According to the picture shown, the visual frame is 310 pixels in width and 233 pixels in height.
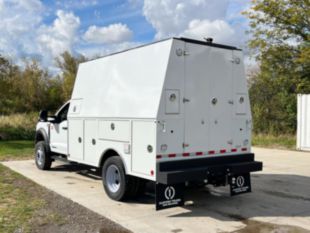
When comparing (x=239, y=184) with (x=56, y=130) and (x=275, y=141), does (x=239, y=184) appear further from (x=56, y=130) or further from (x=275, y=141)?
(x=275, y=141)

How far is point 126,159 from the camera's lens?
6.31 metres

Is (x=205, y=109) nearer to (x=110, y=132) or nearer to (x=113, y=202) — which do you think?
(x=110, y=132)

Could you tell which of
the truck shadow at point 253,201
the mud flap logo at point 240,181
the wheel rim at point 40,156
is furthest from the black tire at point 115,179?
the wheel rim at point 40,156

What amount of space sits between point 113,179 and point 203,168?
1.91m

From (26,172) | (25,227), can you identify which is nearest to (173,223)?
(25,227)

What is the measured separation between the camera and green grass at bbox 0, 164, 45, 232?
5.46 meters

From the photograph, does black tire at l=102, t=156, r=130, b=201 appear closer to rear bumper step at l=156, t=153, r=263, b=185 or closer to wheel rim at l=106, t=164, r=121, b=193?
wheel rim at l=106, t=164, r=121, b=193

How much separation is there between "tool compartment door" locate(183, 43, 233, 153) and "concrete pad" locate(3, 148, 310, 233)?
3.81ft

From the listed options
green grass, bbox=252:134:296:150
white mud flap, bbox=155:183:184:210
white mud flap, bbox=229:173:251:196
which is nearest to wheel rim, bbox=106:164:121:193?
white mud flap, bbox=155:183:184:210

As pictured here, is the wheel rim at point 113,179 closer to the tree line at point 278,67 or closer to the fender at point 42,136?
the fender at point 42,136

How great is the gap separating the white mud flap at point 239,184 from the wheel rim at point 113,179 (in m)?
2.13

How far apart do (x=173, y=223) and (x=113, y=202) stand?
5.16 feet

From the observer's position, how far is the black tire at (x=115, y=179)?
21.2ft

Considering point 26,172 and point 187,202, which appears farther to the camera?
point 26,172
